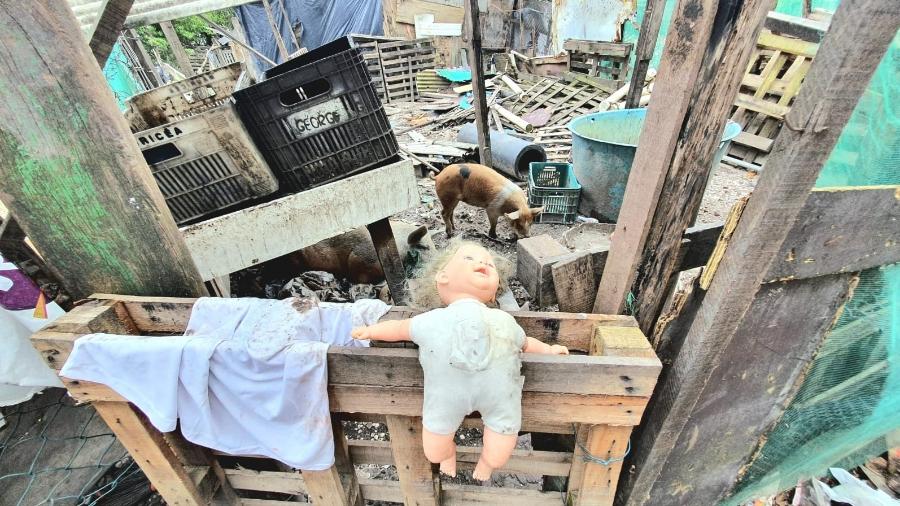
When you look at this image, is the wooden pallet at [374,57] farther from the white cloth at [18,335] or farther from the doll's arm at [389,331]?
the doll's arm at [389,331]

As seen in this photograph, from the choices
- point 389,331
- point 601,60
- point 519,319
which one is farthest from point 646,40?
point 601,60

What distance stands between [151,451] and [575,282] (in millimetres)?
1887

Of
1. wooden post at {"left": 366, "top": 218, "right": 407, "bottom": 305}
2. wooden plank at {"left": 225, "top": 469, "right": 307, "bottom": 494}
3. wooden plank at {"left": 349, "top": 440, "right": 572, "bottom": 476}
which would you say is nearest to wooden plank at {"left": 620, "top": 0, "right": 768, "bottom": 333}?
wooden plank at {"left": 349, "top": 440, "right": 572, "bottom": 476}

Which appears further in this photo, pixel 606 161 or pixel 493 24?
pixel 493 24

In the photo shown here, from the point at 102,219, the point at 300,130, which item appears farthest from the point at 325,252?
the point at 102,219

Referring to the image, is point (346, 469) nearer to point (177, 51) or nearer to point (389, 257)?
point (389, 257)

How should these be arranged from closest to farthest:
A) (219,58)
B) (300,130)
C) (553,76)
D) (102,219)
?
(102,219), (300,130), (553,76), (219,58)

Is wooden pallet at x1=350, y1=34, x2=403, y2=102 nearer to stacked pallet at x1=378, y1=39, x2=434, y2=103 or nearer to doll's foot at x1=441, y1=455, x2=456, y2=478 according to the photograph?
stacked pallet at x1=378, y1=39, x2=434, y2=103

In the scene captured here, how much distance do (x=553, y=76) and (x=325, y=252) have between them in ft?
33.8

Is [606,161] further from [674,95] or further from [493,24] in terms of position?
[493,24]

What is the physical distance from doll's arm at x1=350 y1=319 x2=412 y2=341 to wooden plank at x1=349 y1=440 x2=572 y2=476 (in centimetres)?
79

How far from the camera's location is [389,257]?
382cm

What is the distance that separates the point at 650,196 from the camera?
1.26 metres

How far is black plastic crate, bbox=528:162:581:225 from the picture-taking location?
580 centimetres
